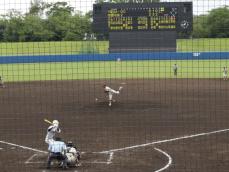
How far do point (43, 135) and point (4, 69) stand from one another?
25155 millimetres

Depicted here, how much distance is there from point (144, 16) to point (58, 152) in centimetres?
2448

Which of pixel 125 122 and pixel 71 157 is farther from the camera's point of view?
pixel 125 122

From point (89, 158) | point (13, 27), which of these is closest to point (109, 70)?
point (13, 27)

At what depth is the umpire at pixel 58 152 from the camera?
39.3 feet

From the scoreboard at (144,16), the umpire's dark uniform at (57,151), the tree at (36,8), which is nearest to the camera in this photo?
the umpire's dark uniform at (57,151)

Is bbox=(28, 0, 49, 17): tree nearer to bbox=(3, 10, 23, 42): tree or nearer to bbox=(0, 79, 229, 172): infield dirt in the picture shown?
bbox=(3, 10, 23, 42): tree

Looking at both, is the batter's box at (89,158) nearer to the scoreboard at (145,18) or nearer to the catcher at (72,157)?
the catcher at (72,157)

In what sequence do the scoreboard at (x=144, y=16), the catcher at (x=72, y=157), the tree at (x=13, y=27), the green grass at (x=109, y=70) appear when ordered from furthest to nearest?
the green grass at (x=109, y=70) < the scoreboard at (x=144, y=16) < the tree at (x=13, y=27) < the catcher at (x=72, y=157)

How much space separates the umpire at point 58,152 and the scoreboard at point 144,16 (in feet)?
77.0

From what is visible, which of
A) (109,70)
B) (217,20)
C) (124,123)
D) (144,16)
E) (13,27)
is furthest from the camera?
(109,70)

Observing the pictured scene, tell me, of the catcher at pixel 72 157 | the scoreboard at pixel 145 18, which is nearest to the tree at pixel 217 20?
the scoreboard at pixel 145 18

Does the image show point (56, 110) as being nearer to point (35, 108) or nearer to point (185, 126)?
point (35, 108)

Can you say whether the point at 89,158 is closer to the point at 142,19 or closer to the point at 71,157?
the point at 71,157

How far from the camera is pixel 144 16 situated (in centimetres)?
3541
